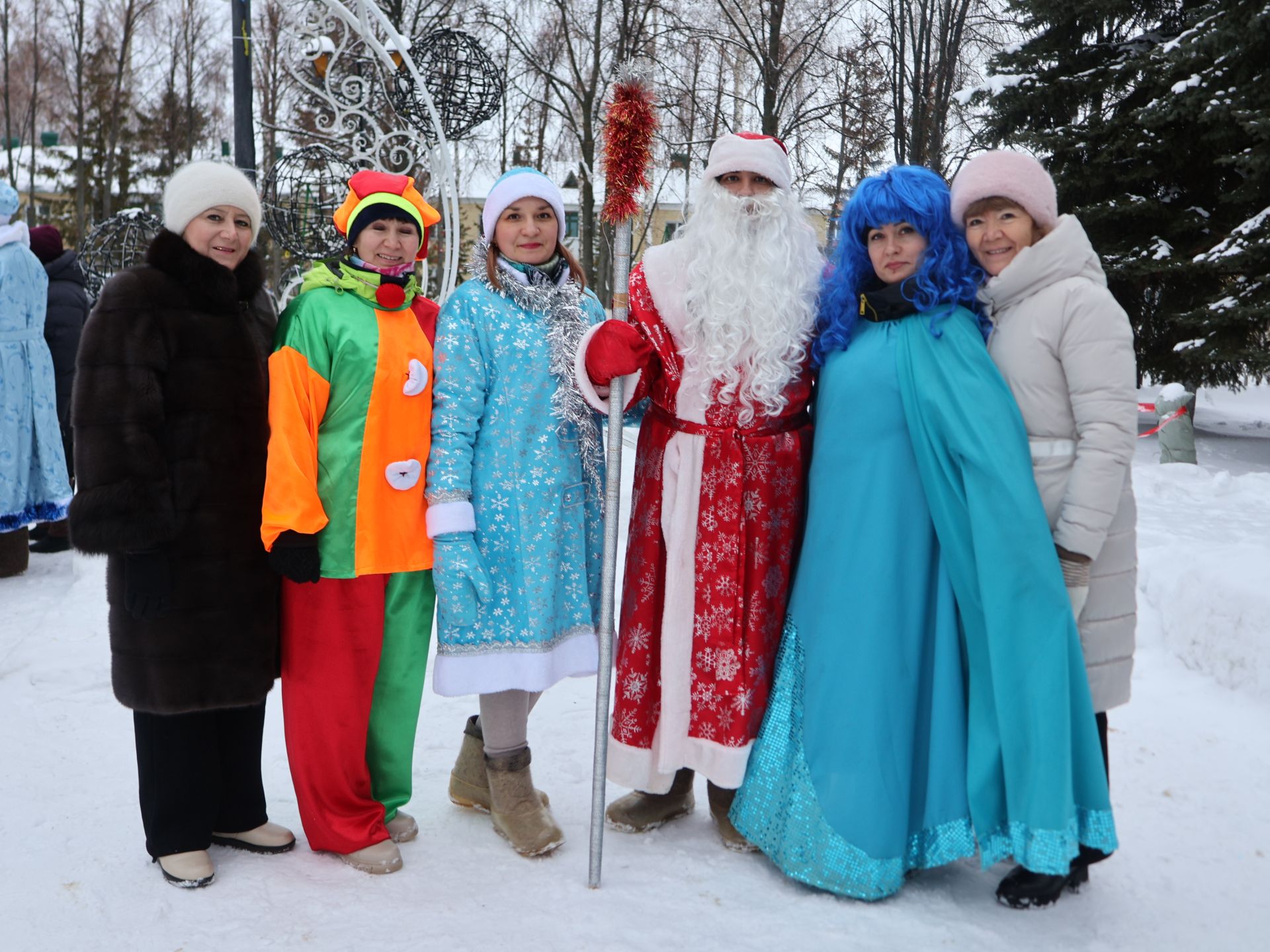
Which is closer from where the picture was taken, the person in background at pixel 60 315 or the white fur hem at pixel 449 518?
the white fur hem at pixel 449 518

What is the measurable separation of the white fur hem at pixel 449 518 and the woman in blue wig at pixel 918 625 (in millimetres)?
1007

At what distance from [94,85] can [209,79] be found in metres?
3.14

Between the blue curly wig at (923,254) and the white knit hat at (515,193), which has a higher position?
the white knit hat at (515,193)

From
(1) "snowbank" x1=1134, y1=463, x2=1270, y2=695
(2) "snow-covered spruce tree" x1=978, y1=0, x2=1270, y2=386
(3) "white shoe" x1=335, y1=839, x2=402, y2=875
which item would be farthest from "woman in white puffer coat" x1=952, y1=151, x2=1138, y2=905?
(2) "snow-covered spruce tree" x1=978, y1=0, x2=1270, y2=386

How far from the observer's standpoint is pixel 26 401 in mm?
6066

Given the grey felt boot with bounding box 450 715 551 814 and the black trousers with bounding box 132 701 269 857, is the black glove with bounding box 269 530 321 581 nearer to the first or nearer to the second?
the black trousers with bounding box 132 701 269 857

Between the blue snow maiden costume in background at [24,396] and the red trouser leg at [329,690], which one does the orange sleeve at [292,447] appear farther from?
the blue snow maiden costume in background at [24,396]

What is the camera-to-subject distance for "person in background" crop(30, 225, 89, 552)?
21.5 feet

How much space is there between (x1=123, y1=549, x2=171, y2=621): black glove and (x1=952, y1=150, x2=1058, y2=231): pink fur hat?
2436 mm

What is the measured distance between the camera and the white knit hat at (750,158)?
9.74 ft

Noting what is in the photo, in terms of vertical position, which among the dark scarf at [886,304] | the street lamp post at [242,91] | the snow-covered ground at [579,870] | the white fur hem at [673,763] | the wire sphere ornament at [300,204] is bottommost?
the snow-covered ground at [579,870]

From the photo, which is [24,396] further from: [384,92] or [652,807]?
[652,807]

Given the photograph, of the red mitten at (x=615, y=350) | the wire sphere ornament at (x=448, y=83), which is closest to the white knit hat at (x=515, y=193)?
the red mitten at (x=615, y=350)

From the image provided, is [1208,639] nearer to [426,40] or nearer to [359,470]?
[359,470]
